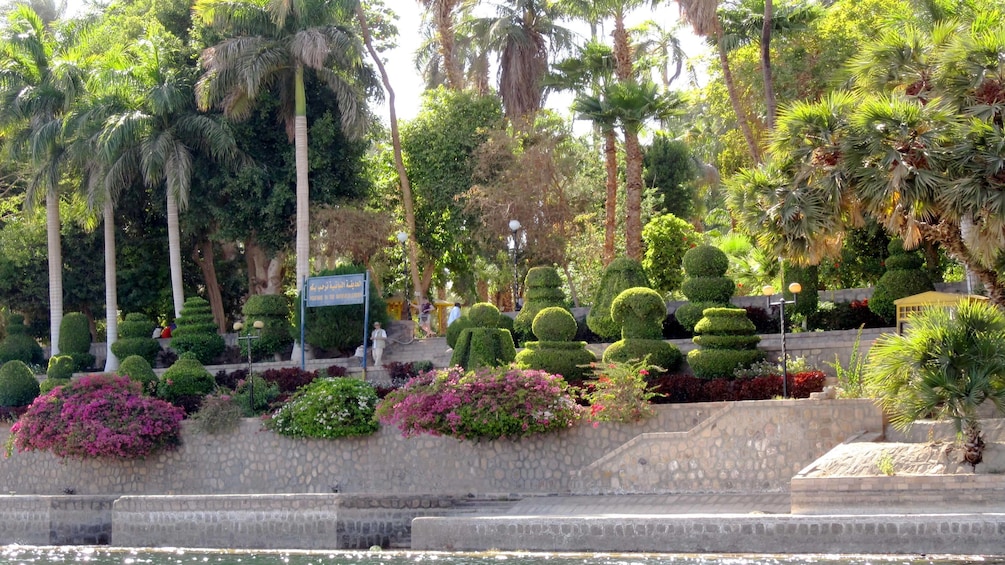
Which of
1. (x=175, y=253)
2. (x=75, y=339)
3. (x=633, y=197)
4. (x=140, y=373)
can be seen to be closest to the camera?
(x=140, y=373)

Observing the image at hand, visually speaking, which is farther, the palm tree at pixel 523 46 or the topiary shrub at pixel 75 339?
the palm tree at pixel 523 46

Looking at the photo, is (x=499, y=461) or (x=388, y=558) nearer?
(x=388, y=558)

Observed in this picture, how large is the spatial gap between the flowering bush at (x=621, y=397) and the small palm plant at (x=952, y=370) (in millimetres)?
5324


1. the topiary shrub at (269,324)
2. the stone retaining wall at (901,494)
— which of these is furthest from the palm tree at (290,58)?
the stone retaining wall at (901,494)

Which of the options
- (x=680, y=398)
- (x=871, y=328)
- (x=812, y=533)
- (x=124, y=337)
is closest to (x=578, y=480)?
(x=680, y=398)

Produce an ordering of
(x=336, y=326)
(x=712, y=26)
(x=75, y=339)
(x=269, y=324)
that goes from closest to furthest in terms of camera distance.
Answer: (x=712, y=26)
(x=336, y=326)
(x=269, y=324)
(x=75, y=339)

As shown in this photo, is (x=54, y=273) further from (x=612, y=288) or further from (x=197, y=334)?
Result: (x=612, y=288)

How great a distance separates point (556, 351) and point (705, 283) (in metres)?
3.47

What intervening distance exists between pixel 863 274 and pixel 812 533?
563 inches

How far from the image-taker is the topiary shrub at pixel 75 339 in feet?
112

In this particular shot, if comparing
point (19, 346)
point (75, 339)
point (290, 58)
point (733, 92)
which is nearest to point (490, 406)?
point (733, 92)

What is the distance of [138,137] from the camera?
32688mm

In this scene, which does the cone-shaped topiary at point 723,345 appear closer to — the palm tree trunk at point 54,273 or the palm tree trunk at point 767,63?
the palm tree trunk at point 767,63

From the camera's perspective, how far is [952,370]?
52.7 ft
